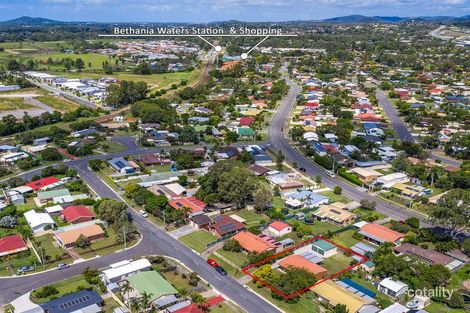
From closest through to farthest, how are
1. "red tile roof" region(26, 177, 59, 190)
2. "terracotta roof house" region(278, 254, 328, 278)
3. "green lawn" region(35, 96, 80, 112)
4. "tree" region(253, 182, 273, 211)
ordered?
"terracotta roof house" region(278, 254, 328, 278) < "tree" region(253, 182, 273, 211) < "red tile roof" region(26, 177, 59, 190) < "green lawn" region(35, 96, 80, 112)

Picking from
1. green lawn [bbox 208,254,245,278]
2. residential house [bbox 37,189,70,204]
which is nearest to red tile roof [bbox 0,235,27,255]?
residential house [bbox 37,189,70,204]

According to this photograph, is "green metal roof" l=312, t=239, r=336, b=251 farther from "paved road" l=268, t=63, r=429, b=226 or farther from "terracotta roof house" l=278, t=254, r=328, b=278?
"paved road" l=268, t=63, r=429, b=226

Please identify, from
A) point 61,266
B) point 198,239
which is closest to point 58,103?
point 61,266

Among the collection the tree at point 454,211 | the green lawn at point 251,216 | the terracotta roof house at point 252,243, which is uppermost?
the tree at point 454,211

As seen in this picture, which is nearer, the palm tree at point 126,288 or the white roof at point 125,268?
the palm tree at point 126,288

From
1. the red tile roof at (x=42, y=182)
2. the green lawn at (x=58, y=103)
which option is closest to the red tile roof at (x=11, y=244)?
the red tile roof at (x=42, y=182)

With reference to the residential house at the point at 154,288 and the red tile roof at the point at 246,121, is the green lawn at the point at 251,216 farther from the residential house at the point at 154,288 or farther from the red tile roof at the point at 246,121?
the red tile roof at the point at 246,121
